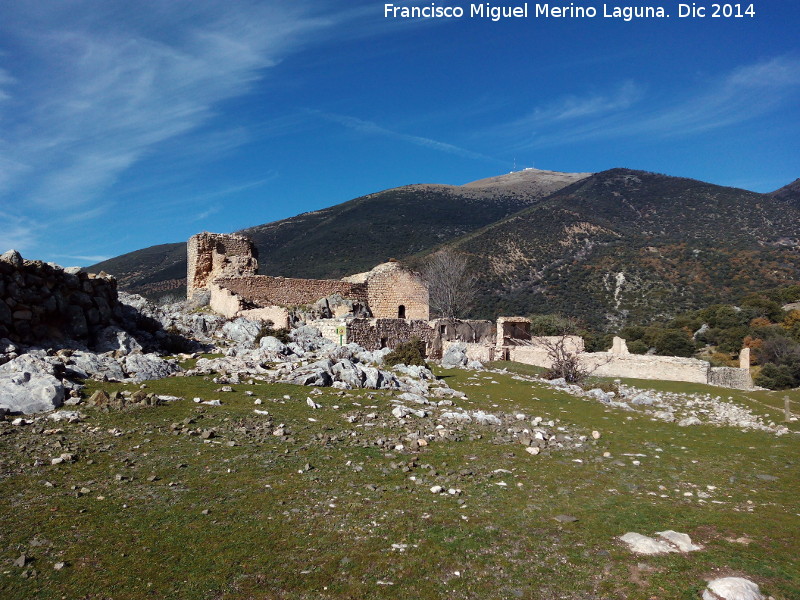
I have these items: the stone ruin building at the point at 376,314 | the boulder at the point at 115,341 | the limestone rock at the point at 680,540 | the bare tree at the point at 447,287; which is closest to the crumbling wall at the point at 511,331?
the stone ruin building at the point at 376,314

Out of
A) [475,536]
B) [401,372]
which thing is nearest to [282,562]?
[475,536]

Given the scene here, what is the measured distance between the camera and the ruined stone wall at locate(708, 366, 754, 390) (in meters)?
21.5

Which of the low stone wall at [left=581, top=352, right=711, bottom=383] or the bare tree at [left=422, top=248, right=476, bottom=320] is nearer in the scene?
the low stone wall at [left=581, top=352, right=711, bottom=383]

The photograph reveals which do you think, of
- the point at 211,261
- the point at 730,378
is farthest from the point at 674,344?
the point at 211,261

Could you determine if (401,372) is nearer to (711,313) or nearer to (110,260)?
(711,313)

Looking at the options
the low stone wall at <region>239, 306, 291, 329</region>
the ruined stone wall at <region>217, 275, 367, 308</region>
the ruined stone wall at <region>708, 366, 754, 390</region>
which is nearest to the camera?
the low stone wall at <region>239, 306, 291, 329</region>

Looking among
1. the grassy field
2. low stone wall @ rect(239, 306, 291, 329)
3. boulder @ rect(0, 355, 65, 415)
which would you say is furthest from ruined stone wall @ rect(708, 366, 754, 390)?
boulder @ rect(0, 355, 65, 415)

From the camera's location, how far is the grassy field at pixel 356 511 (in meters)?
4.27

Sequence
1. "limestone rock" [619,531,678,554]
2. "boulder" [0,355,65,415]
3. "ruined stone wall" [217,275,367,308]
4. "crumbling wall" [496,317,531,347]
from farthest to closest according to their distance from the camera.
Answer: "crumbling wall" [496,317,531,347]
"ruined stone wall" [217,275,367,308]
"boulder" [0,355,65,415]
"limestone rock" [619,531,678,554]

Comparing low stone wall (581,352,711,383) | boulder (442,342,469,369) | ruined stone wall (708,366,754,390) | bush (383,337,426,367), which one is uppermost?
bush (383,337,426,367)

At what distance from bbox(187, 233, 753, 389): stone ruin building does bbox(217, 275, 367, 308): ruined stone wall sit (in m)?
0.04

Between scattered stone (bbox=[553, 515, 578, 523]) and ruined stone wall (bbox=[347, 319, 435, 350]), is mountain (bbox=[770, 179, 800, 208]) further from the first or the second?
scattered stone (bbox=[553, 515, 578, 523])

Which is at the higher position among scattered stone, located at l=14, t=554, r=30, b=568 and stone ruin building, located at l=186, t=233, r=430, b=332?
stone ruin building, located at l=186, t=233, r=430, b=332

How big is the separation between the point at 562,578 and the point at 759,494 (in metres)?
3.81
